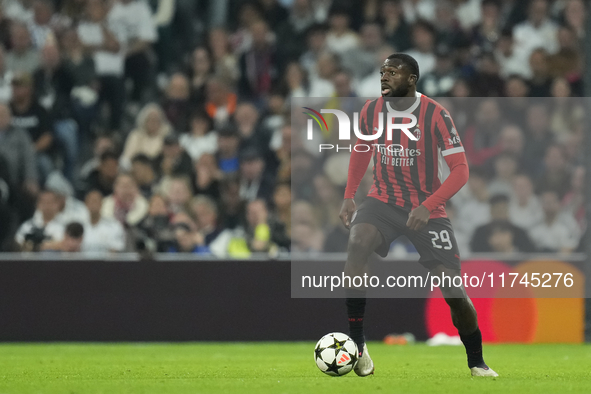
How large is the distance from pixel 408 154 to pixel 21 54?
323 inches

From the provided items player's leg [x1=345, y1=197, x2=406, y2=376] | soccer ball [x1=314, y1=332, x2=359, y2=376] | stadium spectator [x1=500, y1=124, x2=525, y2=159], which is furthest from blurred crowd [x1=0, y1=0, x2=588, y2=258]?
soccer ball [x1=314, y1=332, x2=359, y2=376]

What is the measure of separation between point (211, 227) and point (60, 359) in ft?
10.4

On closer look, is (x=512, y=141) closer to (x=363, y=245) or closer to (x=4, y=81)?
(x=363, y=245)

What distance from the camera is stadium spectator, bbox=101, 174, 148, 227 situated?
12.1 metres

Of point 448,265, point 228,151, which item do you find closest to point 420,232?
point 448,265

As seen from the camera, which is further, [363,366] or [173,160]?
[173,160]

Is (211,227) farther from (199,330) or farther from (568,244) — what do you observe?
(568,244)

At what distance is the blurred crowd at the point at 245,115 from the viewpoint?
456 inches

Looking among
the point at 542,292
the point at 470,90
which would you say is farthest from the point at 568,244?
the point at 470,90

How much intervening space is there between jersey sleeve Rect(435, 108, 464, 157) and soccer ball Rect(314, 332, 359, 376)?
150cm

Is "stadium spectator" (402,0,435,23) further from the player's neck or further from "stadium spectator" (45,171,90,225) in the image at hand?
the player's neck

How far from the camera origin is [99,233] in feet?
38.3

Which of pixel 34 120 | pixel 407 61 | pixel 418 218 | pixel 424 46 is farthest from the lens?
pixel 424 46

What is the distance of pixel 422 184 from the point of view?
7266 mm
